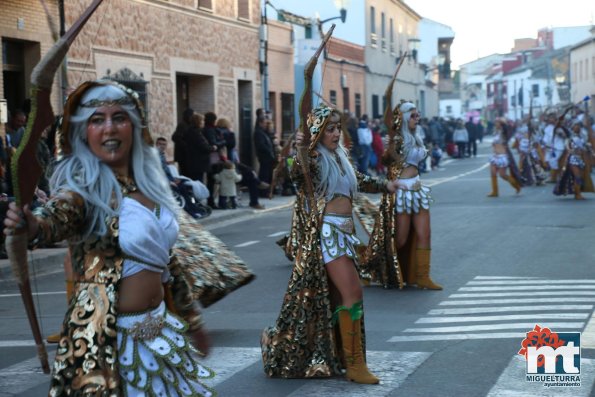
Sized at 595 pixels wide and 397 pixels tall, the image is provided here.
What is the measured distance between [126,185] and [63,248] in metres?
11.2

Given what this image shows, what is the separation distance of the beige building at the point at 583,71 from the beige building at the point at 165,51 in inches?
1894

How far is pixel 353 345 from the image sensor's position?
268 inches

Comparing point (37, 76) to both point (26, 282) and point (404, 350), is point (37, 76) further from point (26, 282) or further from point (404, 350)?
point (404, 350)

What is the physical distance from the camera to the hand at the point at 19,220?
3.79m

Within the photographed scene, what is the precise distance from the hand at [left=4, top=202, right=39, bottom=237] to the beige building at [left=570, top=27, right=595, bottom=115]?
71635 mm

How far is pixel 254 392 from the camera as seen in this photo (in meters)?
6.66

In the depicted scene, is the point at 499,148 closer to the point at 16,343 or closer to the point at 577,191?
the point at 577,191

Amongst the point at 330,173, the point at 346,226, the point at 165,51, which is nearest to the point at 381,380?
the point at 346,226

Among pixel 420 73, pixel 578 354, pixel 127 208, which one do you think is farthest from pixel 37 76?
pixel 420 73

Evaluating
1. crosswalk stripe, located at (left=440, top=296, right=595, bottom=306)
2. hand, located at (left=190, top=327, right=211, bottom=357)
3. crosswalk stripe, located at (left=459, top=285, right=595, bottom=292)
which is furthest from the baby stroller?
hand, located at (left=190, top=327, right=211, bottom=357)

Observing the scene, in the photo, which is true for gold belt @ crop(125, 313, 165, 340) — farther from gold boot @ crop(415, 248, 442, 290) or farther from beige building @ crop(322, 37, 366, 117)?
beige building @ crop(322, 37, 366, 117)

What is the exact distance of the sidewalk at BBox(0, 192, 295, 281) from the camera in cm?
1322

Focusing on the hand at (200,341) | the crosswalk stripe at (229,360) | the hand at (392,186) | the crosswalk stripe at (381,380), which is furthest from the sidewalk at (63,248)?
the hand at (392,186)

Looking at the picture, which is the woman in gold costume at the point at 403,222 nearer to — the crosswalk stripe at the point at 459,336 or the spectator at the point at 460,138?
the crosswalk stripe at the point at 459,336
